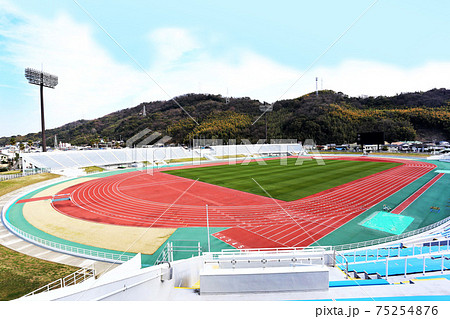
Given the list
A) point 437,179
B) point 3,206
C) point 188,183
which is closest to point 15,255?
point 3,206

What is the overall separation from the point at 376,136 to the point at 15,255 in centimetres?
6347

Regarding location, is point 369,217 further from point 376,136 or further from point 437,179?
point 376,136

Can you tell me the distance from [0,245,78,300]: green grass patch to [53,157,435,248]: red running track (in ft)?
18.4

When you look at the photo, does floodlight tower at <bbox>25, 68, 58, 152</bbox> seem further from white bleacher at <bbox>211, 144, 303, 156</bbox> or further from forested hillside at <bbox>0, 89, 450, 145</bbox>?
forested hillside at <bbox>0, 89, 450, 145</bbox>

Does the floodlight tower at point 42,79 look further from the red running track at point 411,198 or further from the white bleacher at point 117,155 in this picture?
the red running track at point 411,198

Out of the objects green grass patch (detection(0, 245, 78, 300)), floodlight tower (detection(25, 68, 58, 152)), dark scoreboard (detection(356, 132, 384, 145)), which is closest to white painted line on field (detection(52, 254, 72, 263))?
green grass patch (detection(0, 245, 78, 300))

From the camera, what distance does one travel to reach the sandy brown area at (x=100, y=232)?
40.3 feet

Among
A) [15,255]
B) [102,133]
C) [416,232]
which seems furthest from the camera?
[102,133]

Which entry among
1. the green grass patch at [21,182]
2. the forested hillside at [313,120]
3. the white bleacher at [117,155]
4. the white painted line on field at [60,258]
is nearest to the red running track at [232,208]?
the white painted line on field at [60,258]

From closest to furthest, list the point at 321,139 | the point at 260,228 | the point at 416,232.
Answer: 1. the point at 416,232
2. the point at 260,228
3. the point at 321,139

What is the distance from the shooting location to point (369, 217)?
15797 millimetres

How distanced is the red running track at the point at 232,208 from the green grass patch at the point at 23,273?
18.4ft

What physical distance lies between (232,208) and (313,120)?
82.5 meters

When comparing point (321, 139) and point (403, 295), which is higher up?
point (321, 139)
